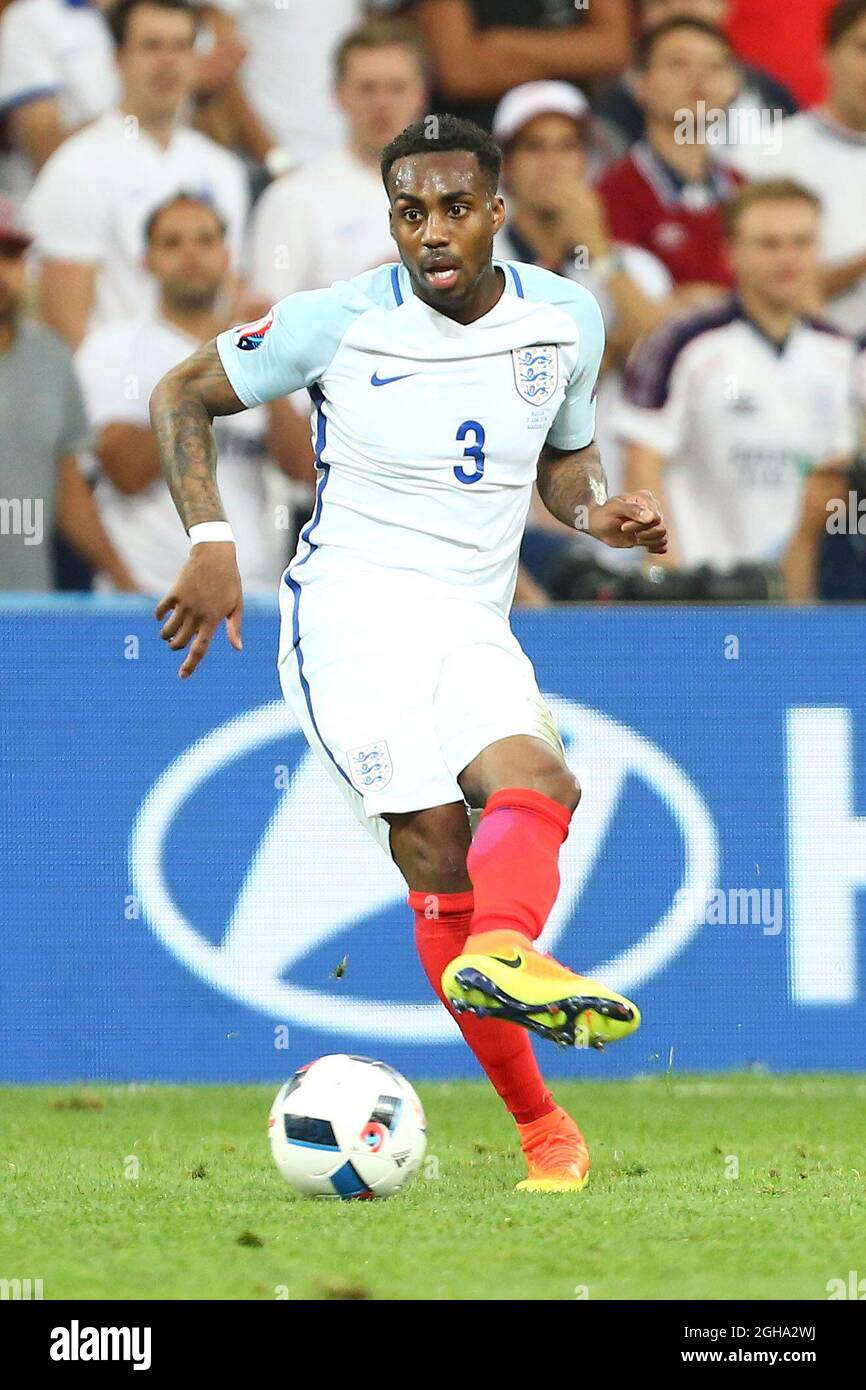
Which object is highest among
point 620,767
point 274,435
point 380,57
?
point 380,57

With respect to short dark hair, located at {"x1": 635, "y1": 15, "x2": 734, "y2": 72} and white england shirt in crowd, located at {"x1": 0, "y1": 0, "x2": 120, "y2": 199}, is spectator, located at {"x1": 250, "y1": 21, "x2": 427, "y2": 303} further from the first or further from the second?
short dark hair, located at {"x1": 635, "y1": 15, "x2": 734, "y2": 72}

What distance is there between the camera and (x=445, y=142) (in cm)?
490

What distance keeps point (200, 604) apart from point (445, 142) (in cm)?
124

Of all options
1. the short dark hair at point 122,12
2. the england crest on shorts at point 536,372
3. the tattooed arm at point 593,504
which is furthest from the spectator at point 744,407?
the england crest on shorts at point 536,372

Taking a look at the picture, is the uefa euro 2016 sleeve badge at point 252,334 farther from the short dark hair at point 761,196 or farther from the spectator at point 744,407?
the short dark hair at point 761,196

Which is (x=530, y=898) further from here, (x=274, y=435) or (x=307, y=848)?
(x=274, y=435)

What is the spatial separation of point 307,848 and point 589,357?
2.53m

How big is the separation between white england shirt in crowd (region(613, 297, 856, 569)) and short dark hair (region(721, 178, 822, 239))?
0.39 meters

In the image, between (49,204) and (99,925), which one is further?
(49,204)

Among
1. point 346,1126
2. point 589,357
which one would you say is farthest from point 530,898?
point 589,357

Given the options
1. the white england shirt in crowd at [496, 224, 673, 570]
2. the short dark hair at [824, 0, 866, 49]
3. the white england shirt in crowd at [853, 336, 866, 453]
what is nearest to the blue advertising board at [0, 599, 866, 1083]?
the white england shirt in crowd at [496, 224, 673, 570]

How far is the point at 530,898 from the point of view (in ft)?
14.6

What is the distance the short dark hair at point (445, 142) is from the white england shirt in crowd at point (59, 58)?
4459mm

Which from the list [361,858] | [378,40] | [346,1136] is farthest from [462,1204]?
[378,40]
